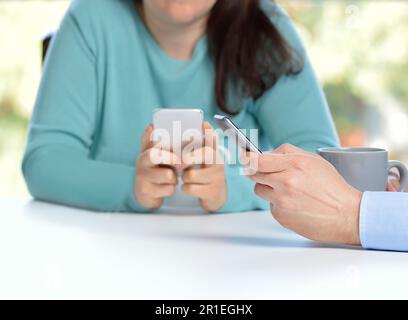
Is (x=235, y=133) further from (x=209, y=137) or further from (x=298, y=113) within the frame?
(x=298, y=113)

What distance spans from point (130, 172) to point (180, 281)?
521 millimetres

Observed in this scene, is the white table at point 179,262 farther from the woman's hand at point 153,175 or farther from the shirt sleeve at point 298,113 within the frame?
the shirt sleeve at point 298,113

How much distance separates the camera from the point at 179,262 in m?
0.87

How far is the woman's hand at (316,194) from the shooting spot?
935mm

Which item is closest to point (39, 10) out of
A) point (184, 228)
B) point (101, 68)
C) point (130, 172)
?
point (101, 68)

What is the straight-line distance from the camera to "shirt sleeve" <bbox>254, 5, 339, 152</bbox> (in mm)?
1385

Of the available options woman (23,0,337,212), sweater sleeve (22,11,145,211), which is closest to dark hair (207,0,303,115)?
woman (23,0,337,212)

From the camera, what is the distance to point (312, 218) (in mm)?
941

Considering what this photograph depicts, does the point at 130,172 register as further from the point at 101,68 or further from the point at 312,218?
the point at 312,218

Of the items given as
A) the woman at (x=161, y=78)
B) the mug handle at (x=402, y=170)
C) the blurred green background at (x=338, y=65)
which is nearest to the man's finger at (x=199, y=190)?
the woman at (x=161, y=78)

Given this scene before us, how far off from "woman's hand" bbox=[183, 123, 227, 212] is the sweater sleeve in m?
0.10

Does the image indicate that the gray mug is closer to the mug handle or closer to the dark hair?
the mug handle

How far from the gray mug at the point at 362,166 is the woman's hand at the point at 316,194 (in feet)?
0.24
